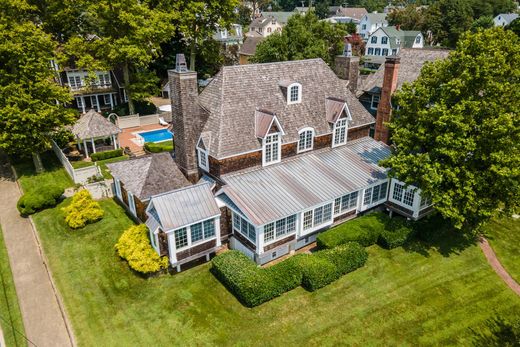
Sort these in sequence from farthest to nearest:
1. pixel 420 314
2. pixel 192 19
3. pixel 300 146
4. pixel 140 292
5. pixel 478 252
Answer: pixel 192 19 → pixel 300 146 → pixel 478 252 → pixel 140 292 → pixel 420 314

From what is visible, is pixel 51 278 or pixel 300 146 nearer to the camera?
pixel 51 278

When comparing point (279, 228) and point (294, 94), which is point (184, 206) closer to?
point (279, 228)

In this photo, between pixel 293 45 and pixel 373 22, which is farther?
pixel 373 22

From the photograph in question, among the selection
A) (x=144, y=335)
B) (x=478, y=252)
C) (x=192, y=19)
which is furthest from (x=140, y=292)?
(x=192, y=19)

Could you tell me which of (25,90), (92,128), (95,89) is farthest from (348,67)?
(95,89)

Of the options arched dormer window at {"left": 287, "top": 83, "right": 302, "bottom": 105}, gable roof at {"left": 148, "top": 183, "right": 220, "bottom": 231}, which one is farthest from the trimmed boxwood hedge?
arched dormer window at {"left": 287, "top": 83, "right": 302, "bottom": 105}

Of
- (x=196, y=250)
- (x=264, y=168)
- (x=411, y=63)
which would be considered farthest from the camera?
(x=411, y=63)

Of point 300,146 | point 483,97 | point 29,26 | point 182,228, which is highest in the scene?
point 29,26

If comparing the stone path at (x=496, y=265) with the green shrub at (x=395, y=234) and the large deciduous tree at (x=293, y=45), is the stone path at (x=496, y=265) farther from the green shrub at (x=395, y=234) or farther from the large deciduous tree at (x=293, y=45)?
the large deciduous tree at (x=293, y=45)

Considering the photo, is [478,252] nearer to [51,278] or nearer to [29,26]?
[51,278]
